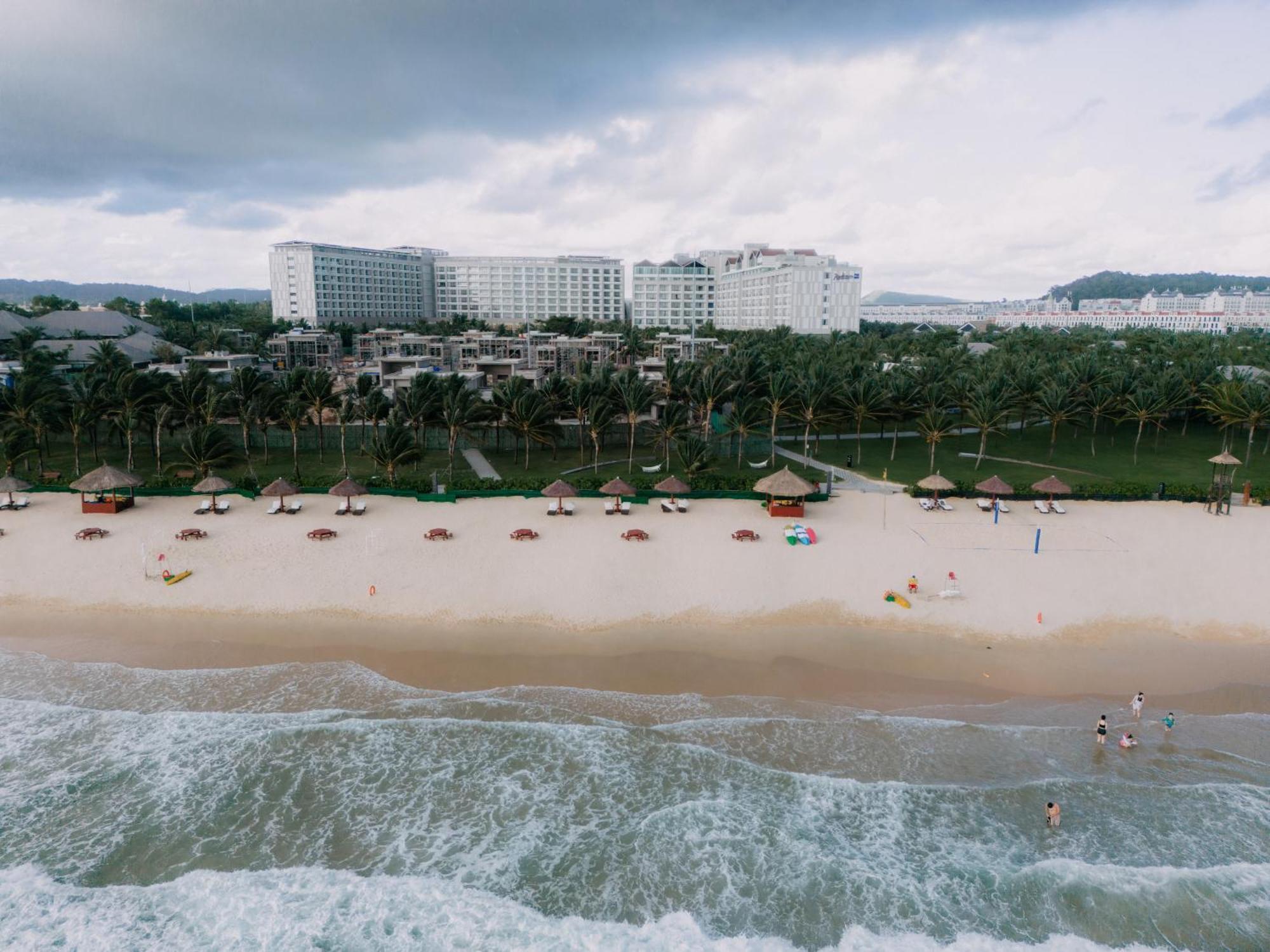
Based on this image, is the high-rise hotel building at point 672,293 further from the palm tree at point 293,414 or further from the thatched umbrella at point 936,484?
the thatched umbrella at point 936,484

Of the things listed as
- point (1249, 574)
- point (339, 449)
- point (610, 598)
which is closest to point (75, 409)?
point (339, 449)

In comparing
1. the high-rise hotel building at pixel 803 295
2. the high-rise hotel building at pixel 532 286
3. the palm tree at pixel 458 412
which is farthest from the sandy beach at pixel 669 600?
the high-rise hotel building at pixel 532 286

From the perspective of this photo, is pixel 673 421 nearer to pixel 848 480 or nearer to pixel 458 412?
pixel 848 480

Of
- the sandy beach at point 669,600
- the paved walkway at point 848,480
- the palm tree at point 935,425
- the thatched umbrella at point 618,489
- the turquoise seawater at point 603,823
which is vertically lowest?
the turquoise seawater at point 603,823

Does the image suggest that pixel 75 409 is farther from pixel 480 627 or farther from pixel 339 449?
pixel 480 627

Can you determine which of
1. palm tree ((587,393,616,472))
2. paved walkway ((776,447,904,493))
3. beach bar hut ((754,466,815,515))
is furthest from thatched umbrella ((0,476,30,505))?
paved walkway ((776,447,904,493))

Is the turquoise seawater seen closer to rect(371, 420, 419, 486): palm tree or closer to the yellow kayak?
the yellow kayak

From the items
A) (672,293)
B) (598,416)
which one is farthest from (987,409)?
(672,293)
